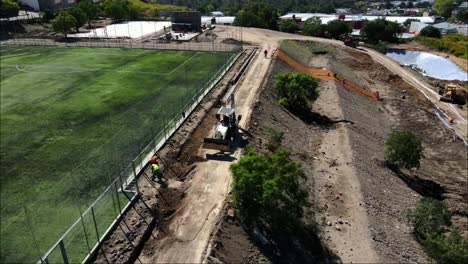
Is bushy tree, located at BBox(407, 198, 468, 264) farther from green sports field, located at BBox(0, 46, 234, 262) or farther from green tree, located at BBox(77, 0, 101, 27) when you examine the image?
green tree, located at BBox(77, 0, 101, 27)

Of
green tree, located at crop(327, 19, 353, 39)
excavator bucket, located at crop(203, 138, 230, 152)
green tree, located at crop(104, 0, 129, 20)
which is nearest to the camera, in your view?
excavator bucket, located at crop(203, 138, 230, 152)

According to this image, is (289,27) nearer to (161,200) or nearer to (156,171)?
(156,171)

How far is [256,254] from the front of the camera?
80.6 ft

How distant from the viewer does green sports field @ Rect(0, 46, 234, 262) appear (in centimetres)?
2602

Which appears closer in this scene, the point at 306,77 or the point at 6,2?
the point at 306,77

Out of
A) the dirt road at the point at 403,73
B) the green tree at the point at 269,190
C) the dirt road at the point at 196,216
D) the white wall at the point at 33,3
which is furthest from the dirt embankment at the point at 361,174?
the white wall at the point at 33,3

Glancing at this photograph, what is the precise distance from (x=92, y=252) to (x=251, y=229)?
10222 mm

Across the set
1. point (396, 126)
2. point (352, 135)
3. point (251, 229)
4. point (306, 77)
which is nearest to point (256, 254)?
point (251, 229)

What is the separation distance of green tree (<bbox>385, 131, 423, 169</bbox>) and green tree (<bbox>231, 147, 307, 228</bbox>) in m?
19.1

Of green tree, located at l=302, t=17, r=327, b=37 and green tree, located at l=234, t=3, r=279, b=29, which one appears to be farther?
green tree, located at l=234, t=3, r=279, b=29

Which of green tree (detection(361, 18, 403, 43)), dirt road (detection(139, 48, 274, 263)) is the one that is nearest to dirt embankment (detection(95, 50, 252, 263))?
dirt road (detection(139, 48, 274, 263))

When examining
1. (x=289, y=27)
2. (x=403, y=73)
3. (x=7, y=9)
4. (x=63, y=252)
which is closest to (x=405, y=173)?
(x=63, y=252)

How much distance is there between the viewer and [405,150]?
39.6 m

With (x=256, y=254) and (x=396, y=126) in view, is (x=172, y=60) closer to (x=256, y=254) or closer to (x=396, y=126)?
(x=396, y=126)
